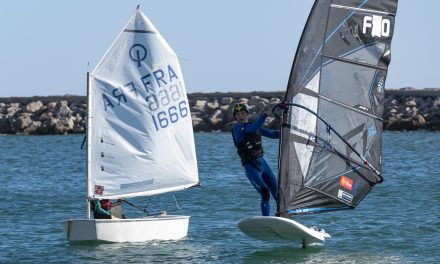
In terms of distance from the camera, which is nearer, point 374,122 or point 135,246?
point 374,122

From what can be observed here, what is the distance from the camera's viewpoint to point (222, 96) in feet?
184

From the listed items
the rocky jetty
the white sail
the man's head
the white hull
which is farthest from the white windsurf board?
the rocky jetty

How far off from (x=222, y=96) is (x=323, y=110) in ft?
134

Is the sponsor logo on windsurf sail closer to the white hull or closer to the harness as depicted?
the harness

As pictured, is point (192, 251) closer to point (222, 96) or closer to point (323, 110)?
point (323, 110)

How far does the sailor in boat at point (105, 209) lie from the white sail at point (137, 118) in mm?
121

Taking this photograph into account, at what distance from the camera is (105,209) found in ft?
56.8

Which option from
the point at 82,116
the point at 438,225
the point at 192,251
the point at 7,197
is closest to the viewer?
the point at 192,251

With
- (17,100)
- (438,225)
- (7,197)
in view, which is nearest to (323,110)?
(438,225)

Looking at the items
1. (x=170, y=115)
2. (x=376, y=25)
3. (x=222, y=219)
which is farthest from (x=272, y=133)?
(x=222, y=219)

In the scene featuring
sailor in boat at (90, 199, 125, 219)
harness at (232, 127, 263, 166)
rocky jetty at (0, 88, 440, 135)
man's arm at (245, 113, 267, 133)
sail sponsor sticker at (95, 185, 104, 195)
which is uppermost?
man's arm at (245, 113, 267, 133)

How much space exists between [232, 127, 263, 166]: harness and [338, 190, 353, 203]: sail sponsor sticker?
121 cm

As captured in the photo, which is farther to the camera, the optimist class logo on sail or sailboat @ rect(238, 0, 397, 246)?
the optimist class logo on sail

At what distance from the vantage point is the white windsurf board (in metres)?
15.1
